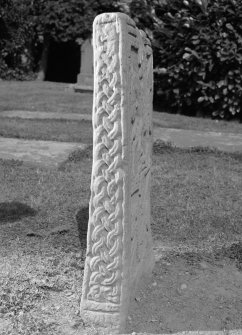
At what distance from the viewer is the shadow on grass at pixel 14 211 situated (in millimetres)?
4363

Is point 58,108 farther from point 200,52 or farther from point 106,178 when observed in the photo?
point 106,178

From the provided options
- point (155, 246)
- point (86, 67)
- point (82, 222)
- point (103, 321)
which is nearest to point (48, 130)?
point (82, 222)

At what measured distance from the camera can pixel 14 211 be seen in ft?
14.8

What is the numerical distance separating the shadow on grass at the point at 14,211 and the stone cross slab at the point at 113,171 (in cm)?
165

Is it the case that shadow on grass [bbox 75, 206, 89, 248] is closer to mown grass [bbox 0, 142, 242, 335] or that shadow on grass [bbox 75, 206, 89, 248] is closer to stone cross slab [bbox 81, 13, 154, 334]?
mown grass [bbox 0, 142, 242, 335]

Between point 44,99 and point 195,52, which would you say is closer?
point 195,52

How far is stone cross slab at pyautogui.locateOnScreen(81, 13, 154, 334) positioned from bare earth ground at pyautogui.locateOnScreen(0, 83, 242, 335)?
181 mm

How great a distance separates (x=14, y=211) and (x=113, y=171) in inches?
81.1

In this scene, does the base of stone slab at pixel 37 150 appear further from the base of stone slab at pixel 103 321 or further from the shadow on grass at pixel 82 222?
the base of stone slab at pixel 103 321

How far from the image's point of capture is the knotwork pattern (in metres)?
2.57

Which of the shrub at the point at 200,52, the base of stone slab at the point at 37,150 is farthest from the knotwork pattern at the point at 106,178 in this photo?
the shrub at the point at 200,52

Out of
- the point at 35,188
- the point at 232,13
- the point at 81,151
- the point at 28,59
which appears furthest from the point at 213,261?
the point at 28,59

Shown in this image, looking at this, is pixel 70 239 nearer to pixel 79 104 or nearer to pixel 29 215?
pixel 29 215

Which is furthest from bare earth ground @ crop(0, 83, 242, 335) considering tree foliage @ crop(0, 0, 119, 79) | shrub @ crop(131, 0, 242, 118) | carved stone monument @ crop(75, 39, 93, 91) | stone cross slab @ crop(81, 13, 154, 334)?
tree foliage @ crop(0, 0, 119, 79)
